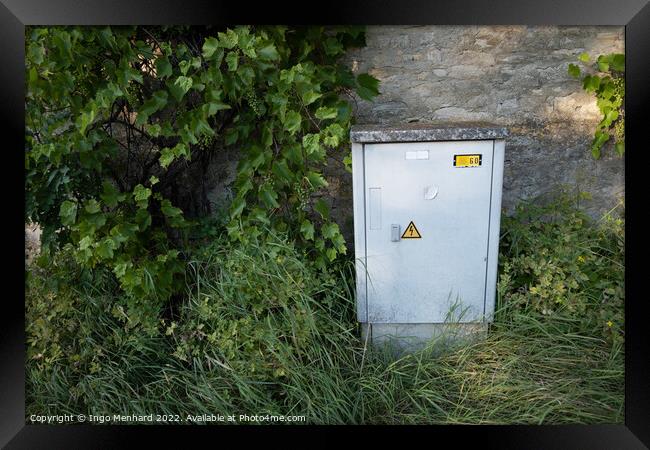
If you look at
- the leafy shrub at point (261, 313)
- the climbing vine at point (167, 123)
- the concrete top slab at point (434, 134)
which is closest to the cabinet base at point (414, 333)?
the leafy shrub at point (261, 313)

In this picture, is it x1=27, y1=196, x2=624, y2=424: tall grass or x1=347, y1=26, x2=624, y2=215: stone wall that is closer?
x1=27, y1=196, x2=624, y2=424: tall grass

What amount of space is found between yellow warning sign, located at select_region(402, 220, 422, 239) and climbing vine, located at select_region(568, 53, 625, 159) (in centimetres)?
161

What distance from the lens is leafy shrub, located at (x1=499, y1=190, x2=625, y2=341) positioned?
3.19 m

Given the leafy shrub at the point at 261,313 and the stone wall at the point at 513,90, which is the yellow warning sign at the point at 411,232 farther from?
the stone wall at the point at 513,90

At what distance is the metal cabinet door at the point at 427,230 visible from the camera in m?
2.96

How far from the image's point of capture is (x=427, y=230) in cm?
304

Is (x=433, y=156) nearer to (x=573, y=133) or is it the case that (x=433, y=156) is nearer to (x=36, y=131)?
(x=573, y=133)

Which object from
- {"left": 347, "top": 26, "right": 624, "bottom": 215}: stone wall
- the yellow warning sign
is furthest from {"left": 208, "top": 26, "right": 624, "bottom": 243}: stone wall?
the yellow warning sign

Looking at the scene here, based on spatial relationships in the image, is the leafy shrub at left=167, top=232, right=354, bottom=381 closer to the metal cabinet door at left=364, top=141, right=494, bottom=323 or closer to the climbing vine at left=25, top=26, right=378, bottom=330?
the climbing vine at left=25, top=26, right=378, bottom=330

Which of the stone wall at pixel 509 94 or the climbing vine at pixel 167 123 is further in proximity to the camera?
the stone wall at pixel 509 94

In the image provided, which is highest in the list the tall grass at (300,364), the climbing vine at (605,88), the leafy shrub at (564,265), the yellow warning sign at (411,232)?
the climbing vine at (605,88)

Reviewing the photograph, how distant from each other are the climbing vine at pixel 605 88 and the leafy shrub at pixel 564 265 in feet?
1.52

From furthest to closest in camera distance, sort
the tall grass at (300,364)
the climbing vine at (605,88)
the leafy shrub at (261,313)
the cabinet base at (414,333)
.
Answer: the climbing vine at (605,88) → the cabinet base at (414,333) → the leafy shrub at (261,313) → the tall grass at (300,364)

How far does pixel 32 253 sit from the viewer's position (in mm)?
4027
